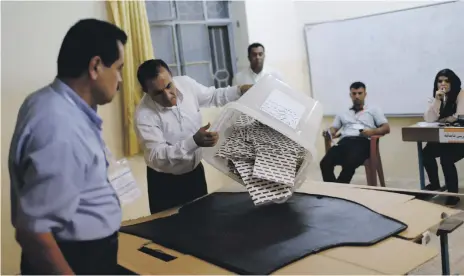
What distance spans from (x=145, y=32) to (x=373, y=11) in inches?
86.0

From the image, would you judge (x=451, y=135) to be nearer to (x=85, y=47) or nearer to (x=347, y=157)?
(x=347, y=157)

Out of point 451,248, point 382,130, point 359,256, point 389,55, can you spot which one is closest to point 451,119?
point 382,130

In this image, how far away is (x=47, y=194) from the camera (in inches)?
39.0

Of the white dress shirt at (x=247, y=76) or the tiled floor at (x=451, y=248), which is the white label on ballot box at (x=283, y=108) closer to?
the tiled floor at (x=451, y=248)

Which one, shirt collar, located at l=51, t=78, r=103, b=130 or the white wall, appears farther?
the white wall

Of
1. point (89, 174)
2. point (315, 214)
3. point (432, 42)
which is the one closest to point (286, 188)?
point (315, 214)

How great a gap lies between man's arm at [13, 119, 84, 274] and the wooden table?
1.41ft

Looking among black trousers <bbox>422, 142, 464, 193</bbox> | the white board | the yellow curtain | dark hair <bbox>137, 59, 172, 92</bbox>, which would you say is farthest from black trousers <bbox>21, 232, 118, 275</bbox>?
the white board

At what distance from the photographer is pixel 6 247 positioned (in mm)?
2986

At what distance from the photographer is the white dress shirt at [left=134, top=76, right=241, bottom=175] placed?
2006 millimetres

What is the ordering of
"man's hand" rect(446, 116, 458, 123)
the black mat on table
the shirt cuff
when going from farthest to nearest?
1. "man's hand" rect(446, 116, 458, 123)
2. the shirt cuff
3. the black mat on table

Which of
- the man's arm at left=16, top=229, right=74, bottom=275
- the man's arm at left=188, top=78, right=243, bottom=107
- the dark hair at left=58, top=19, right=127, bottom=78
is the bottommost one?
the man's arm at left=16, top=229, right=74, bottom=275

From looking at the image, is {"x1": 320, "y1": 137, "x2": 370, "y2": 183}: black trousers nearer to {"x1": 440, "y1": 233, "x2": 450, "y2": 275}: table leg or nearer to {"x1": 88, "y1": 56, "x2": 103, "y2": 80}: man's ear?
{"x1": 440, "y1": 233, "x2": 450, "y2": 275}: table leg

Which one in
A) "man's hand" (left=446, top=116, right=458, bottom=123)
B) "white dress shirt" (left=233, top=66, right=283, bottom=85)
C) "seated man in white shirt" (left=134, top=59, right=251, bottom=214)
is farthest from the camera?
"white dress shirt" (left=233, top=66, right=283, bottom=85)
